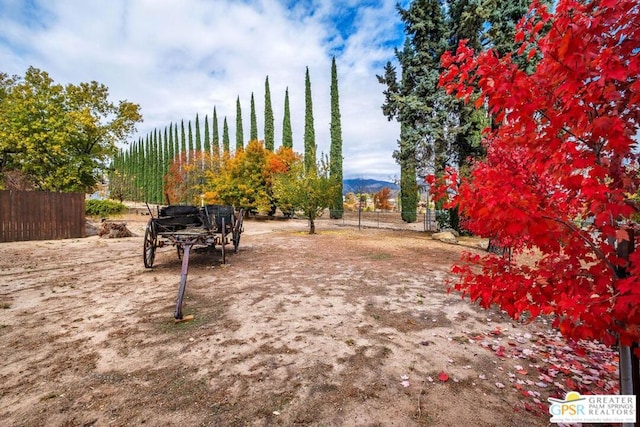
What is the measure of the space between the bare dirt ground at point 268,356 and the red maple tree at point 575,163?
1.09 metres

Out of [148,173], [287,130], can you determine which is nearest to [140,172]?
[148,173]

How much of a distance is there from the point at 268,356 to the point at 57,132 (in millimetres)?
15739

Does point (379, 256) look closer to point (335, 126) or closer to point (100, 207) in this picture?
point (335, 126)

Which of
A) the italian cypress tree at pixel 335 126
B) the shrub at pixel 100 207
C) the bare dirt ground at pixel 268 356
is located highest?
the italian cypress tree at pixel 335 126

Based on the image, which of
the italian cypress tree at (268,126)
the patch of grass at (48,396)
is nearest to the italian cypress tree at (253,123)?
the italian cypress tree at (268,126)

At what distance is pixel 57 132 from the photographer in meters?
12.6

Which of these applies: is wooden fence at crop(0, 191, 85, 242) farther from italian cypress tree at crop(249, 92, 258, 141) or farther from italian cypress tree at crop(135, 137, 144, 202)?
italian cypress tree at crop(135, 137, 144, 202)

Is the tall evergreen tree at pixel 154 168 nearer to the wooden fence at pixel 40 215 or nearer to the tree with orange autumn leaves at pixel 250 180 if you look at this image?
the tree with orange autumn leaves at pixel 250 180

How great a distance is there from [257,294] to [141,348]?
2018 mm

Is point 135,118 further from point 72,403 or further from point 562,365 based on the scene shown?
point 562,365

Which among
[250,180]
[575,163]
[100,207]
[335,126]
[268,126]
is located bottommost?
[575,163]

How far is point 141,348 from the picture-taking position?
Result: 9.91 ft

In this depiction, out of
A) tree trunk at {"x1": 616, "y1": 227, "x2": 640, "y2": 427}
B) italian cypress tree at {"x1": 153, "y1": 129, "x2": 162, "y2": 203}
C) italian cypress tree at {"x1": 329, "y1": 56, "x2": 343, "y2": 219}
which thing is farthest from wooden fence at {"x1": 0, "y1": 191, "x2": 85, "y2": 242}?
italian cypress tree at {"x1": 153, "y1": 129, "x2": 162, "y2": 203}

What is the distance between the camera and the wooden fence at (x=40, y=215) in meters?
10.3
